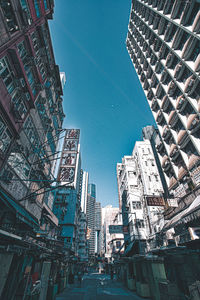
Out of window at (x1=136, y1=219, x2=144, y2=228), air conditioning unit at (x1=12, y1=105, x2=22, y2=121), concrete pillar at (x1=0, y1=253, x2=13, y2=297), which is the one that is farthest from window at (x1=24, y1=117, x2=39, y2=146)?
window at (x1=136, y1=219, x2=144, y2=228)

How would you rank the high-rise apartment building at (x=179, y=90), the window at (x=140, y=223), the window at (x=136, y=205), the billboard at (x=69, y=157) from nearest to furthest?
the high-rise apartment building at (x=179, y=90), the billboard at (x=69, y=157), the window at (x=140, y=223), the window at (x=136, y=205)

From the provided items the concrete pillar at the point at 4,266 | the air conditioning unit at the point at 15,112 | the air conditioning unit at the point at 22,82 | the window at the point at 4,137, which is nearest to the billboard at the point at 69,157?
the window at the point at 4,137

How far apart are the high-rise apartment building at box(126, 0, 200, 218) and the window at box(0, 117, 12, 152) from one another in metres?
18.0

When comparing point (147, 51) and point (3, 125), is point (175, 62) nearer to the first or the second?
point (147, 51)

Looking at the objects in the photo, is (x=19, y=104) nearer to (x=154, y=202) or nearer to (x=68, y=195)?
(x=154, y=202)

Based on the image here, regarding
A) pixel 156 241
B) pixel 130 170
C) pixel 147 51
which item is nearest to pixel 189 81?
pixel 147 51

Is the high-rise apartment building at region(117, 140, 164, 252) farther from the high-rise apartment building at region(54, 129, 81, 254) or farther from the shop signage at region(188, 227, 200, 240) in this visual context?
the shop signage at region(188, 227, 200, 240)

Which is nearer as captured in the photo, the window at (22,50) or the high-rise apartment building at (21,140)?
the high-rise apartment building at (21,140)

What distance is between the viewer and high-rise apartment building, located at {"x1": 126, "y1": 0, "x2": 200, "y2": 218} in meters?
16.5

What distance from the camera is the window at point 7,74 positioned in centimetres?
1130

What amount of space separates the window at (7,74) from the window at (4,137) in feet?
10.7

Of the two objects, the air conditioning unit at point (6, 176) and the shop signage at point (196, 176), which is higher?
the shop signage at point (196, 176)

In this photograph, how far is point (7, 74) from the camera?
12008 millimetres

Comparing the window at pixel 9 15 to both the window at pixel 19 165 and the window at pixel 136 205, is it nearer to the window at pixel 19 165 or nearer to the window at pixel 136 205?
the window at pixel 19 165
